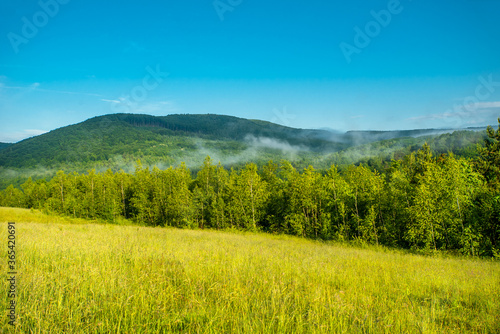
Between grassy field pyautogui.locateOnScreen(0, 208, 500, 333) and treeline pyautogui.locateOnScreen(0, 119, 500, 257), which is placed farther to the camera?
treeline pyautogui.locateOnScreen(0, 119, 500, 257)

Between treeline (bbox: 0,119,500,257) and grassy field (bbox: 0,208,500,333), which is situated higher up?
grassy field (bbox: 0,208,500,333)

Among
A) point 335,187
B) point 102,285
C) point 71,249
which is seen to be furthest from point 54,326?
point 335,187

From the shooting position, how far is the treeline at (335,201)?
84.9 feet

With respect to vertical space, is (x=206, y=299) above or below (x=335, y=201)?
above

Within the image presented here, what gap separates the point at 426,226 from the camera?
86.9ft

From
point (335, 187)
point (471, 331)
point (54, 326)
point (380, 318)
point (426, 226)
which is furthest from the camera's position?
point (335, 187)

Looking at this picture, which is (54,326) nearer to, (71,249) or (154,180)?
(71,249)

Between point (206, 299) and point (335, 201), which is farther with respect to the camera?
point (335, 201)

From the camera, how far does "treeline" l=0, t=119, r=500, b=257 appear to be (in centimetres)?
2588

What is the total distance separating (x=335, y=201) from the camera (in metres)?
38.2

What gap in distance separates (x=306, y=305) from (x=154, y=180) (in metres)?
60.5

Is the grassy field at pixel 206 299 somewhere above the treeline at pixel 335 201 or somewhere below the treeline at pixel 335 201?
above

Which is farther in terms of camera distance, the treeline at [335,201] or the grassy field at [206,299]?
the treeline at [335,201]

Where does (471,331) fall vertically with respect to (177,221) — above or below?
above
